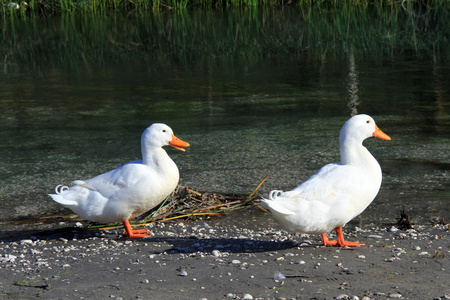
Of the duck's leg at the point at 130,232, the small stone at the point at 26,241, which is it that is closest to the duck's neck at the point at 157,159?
the duck's leg at the point at 130,232

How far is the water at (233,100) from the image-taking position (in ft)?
24.0

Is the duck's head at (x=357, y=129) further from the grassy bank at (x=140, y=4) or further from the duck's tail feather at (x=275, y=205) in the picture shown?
the grassy bank at (x=140, y=4)

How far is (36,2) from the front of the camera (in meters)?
24.8

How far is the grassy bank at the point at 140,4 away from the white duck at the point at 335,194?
19156 millimetres

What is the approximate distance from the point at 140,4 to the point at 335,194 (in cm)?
2113

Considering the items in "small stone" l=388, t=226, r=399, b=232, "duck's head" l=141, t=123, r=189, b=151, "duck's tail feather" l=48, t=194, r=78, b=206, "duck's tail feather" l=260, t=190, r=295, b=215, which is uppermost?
"duck's head" l=141, t=123, r=189, b=151

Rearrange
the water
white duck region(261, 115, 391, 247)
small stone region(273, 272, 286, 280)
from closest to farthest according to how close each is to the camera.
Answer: small stone region(273, 272, 286, 280), white duck region(261, 115, 391, 247), the water

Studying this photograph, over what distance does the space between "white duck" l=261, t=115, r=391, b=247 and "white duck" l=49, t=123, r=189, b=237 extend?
43.7 inches

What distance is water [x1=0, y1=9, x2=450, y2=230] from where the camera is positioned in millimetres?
7328

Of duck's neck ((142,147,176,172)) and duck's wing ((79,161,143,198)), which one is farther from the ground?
duck's neck ((142,147,176,172))

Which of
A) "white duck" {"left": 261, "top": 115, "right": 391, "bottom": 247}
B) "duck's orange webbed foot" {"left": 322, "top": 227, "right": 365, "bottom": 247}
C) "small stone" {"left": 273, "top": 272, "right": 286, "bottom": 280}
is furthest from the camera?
"duck's orange webbed foot" {"left": 322, "top": 227, "right": 365, "bottom": 247}

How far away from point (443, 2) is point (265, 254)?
2108 centimetres

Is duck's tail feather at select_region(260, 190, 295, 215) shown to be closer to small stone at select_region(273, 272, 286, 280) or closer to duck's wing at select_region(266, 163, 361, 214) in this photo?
duck's wing at select_region(266, 163, 361, 214)

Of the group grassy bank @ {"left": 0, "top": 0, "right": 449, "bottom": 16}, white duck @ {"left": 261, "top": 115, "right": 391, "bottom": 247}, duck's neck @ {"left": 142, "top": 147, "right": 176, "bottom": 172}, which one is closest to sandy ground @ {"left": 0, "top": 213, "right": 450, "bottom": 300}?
white duck @ {"left": 261, "top": 115, "right": 391, "bottom": 247}
